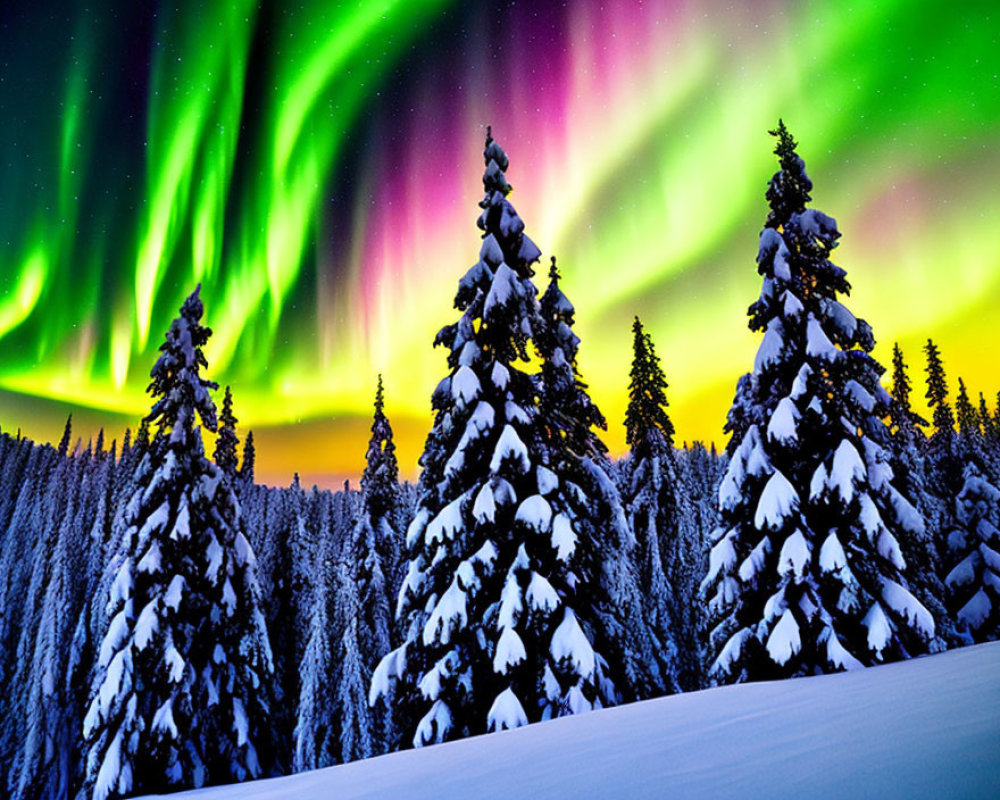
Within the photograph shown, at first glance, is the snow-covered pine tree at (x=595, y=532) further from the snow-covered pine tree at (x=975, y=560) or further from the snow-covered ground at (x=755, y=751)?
the snow-covered pine tree at (x=975, y=560)

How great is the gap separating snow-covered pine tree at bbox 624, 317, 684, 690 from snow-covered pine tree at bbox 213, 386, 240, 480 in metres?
26.4

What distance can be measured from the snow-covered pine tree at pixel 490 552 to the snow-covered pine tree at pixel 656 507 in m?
13.7

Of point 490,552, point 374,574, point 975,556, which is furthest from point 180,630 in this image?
point 975,556

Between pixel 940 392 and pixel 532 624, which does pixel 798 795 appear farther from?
pixel 940 392

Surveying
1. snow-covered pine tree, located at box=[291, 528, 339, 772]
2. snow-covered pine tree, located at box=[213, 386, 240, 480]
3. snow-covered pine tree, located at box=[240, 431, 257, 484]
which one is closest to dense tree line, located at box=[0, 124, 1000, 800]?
snow-covered pine tree, located at box=[291, 528, 339, 772]

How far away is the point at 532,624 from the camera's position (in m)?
10.5

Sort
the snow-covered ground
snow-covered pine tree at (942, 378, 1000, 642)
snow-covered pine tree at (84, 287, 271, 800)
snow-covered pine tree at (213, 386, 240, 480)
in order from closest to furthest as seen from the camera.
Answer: the snow-covered ground
snow-covered pine tree at (84, 287, 271, 800)
snow-covered pine tree at (942, 378, 1000, 642)
snow-covered pine tree at (213, 386, 240, 480)

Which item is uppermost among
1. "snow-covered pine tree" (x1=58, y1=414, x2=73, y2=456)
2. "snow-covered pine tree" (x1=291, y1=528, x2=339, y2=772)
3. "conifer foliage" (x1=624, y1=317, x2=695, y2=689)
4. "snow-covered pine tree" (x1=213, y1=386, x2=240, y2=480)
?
"snow-covered pine tree" (x1=58, y1=414, x2=73, y2=456)

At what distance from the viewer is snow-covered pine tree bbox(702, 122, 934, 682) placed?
10203mm

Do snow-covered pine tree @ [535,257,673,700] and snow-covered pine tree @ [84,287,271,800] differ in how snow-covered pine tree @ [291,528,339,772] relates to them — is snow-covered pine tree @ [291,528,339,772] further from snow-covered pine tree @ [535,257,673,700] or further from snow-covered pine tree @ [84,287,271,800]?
snow-covered pine tree @ [535,257,673,700]

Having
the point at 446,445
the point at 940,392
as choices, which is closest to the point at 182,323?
the point at 446,445

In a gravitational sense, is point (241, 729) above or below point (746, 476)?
below

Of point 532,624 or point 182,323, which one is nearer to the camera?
point 532,624

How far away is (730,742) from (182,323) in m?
16.8
